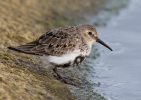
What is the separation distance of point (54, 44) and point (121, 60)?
3.30 meters

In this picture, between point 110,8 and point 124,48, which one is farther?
point 110,8

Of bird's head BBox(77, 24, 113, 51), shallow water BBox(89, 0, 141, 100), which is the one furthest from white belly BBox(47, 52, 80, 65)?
shallow water BBox(89, 0, 141, 100)

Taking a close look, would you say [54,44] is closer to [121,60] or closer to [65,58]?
[65,58]

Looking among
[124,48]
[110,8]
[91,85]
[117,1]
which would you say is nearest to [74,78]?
[91,85]

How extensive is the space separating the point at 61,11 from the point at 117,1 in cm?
442

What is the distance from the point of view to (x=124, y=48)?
12750mm

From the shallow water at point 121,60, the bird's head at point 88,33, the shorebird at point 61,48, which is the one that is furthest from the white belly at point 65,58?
the shallow water at point 121,60

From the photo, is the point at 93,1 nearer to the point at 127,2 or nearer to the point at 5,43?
the point at 127,2

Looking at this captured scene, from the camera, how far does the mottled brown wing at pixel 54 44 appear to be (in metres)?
8.77

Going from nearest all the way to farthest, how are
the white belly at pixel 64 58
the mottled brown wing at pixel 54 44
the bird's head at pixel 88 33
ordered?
1. the white belly at pixel 64 58
2. the mottled brown wing at pixel 54 44
3. the bird's head at pixel 88 33

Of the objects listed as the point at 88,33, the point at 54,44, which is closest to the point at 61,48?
the point at 54,44

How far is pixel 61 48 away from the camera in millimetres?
8789

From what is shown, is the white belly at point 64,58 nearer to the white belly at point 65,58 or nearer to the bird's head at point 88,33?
the white belly at point 65,58

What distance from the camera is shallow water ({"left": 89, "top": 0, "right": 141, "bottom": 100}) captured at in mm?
Result: 9445
